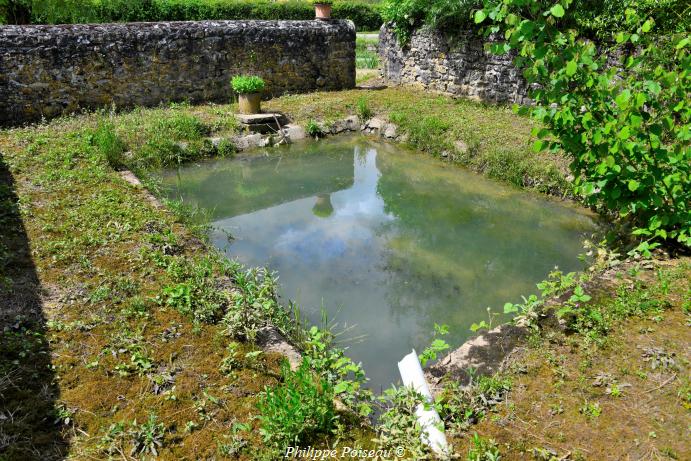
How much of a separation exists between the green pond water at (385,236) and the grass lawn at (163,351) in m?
0.79

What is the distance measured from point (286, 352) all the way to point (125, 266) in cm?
197

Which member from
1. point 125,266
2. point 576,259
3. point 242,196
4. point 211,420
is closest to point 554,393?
point 211,420

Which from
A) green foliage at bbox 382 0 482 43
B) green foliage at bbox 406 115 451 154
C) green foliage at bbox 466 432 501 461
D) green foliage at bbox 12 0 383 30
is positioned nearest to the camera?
green foliage at bbox 466 432 501 461

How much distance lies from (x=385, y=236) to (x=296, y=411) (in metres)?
3.76

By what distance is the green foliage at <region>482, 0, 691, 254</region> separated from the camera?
13.9ft

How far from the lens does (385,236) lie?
6320mm

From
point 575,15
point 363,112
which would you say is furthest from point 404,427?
point 363,112

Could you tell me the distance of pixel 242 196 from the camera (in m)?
7.66

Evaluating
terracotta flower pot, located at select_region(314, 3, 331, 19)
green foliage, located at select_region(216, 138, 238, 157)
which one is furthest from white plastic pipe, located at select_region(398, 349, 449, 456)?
terracotta flower pot, located at select_region(314, 3, 331, 19)

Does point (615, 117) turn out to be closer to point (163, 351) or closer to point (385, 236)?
point (385, 236)

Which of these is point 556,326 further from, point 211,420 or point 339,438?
point 211,420

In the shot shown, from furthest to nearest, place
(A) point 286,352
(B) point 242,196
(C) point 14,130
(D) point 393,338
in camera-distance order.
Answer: (C) point 14,130 < (B) point 242,196 < (D) point 393,338 < (A) point 286,352

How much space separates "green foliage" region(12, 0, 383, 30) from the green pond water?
9.12 m

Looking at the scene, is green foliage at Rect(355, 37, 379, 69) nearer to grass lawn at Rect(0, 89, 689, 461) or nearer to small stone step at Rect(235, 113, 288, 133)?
small stone step at Rect(235, 113, 288, 133)
